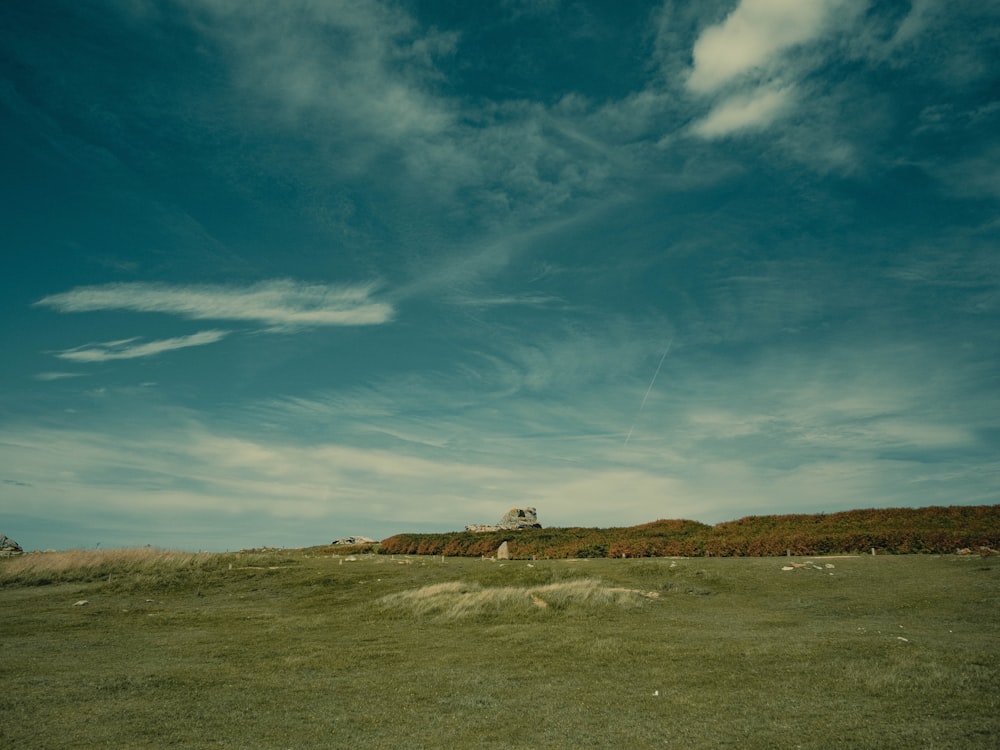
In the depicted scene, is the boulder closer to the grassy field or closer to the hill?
the hill

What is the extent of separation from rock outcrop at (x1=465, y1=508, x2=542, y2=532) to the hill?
11772mm

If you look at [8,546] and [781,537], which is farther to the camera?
[8,546]

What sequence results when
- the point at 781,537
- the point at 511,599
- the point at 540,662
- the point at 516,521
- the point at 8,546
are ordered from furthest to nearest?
1. the point at 516,521
2. the point at 8,546
3. the point at 781,537
4. the point at 511,599
5. the point at 540,662

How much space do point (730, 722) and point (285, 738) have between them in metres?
8.20

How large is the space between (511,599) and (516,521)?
154 feet

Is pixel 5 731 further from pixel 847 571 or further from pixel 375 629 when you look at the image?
pixel 847 571

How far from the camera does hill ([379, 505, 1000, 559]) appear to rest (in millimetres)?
35656

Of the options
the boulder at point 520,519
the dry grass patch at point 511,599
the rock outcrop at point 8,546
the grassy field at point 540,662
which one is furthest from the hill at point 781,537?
the rock outcrop at point 8,546

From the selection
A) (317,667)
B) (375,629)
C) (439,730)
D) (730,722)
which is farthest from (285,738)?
(375,629)

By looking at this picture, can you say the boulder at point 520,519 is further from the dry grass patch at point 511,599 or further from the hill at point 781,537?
the dry grass patch at point 511,599

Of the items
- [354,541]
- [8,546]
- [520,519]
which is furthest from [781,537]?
[8,546]

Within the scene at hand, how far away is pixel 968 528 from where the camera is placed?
1475 inches

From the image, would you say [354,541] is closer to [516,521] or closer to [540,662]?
[516,521]

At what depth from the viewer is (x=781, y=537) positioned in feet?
130
